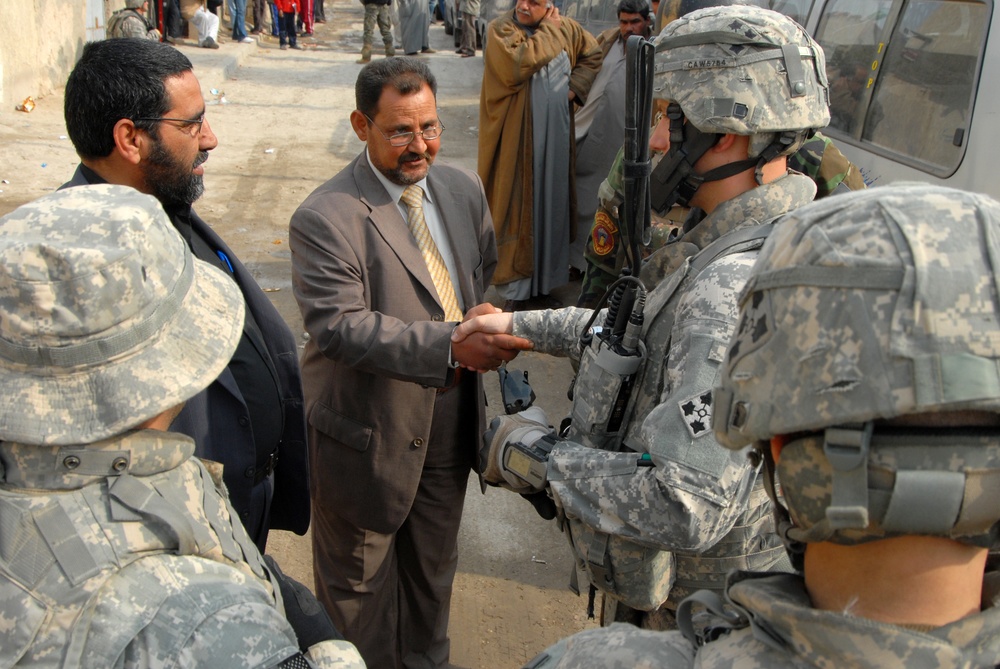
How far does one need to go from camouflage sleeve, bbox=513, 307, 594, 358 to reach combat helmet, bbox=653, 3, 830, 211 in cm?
47

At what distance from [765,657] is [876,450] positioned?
0.30 metres

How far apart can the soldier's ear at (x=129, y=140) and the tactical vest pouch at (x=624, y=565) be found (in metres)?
1.54

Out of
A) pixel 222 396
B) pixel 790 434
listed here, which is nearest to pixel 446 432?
pixel 222 396

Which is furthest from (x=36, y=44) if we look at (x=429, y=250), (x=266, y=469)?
(x=266, y=469)

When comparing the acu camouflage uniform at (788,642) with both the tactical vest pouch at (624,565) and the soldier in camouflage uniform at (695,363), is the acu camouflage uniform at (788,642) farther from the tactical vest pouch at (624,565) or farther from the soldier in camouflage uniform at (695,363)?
the tactical vest pouch at (624,565)

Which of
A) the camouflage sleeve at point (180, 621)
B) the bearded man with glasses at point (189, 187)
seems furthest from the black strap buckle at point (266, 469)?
the camouflage sleeve at point (180, 621)

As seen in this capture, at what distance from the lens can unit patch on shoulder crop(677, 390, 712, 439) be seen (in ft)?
5.33

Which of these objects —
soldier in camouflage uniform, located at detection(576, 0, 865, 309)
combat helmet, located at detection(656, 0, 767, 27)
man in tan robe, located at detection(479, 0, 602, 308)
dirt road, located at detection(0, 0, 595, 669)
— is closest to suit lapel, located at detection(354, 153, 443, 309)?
soldier in camouflage uniform, located at detection(576, 0, 865, 309)

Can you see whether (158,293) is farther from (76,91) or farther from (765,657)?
(76,91)

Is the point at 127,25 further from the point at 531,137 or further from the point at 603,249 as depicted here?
the point at 603,249

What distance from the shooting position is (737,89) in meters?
1.96

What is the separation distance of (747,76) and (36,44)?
10707 millimetres

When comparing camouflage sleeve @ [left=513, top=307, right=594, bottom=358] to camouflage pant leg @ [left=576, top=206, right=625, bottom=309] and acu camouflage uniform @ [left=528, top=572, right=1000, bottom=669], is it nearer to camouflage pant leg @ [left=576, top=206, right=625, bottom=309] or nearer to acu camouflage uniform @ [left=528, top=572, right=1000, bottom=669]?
acu camouflage uniform @ [left=528, top=572, right=1000, bottom=669]

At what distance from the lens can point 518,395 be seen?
93.3 inches
